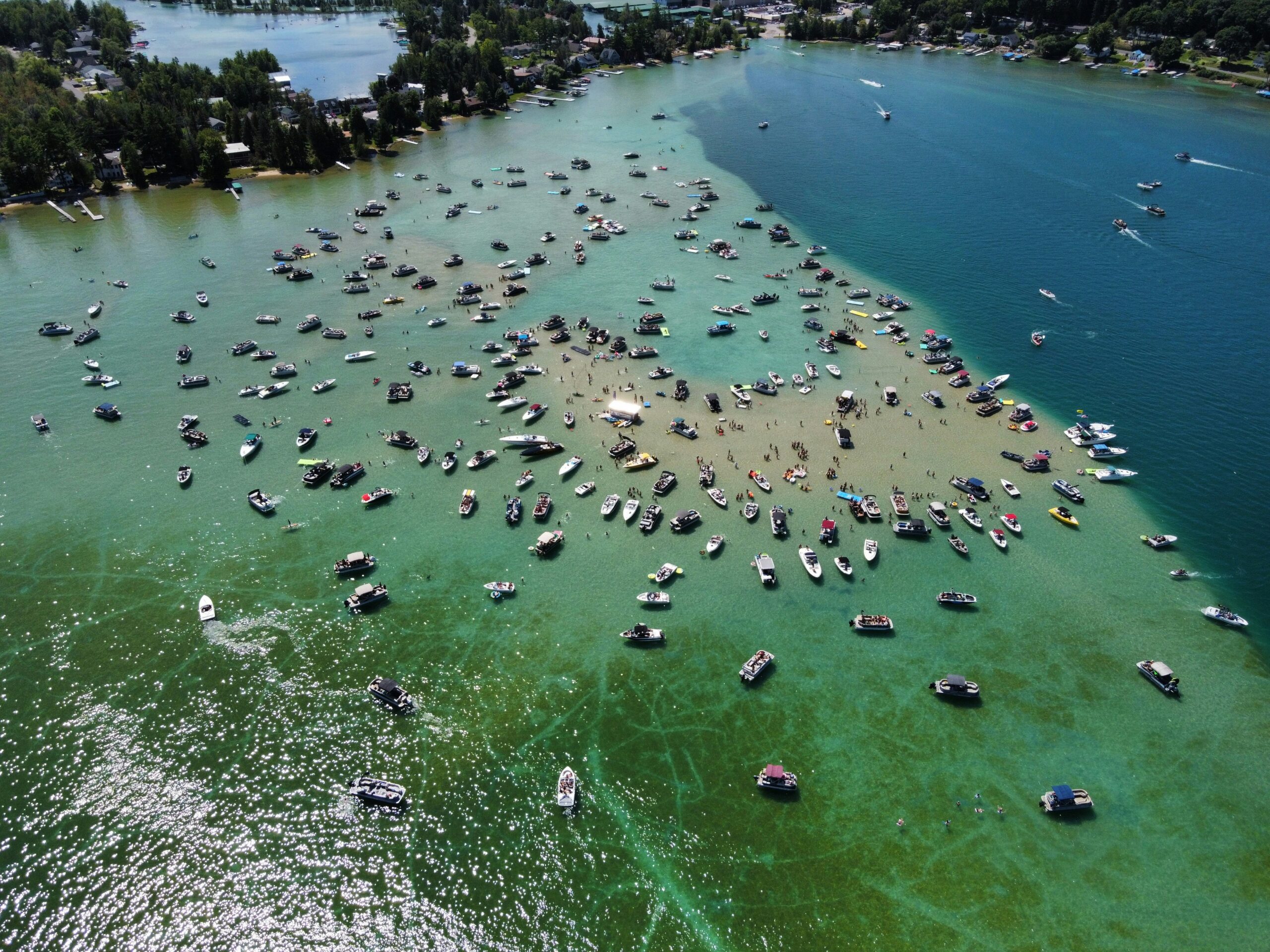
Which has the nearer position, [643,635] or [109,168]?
[643,635]

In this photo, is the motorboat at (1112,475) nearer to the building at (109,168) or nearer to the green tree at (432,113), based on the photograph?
the green tree at (432,113)

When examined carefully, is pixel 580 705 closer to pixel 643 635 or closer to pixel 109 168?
pixel 643 635

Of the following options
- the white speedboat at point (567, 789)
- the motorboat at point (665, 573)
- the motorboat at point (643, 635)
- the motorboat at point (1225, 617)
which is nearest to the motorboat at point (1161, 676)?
the motorboat at point (1225, 617)

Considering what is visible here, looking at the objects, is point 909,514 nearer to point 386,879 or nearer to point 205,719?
point 386,879

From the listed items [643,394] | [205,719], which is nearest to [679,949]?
[205,719]

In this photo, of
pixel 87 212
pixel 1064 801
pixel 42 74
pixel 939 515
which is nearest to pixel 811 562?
pixel 939 515

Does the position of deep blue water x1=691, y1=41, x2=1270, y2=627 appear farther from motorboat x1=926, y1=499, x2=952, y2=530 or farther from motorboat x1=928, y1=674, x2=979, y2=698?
motorboat x1=928, y1=674, x2=979, y2=698
